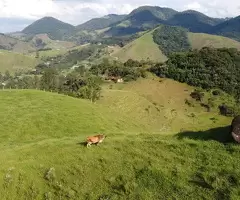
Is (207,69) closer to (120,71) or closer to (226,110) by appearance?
(120,71)

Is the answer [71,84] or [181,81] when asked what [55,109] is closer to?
[71,84]

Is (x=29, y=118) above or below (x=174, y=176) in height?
below

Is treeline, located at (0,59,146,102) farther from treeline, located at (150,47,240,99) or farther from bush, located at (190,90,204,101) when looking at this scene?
bush, located at (190,90,204,101)

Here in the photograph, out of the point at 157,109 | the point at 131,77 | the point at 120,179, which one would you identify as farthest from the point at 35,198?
the point at 131,77

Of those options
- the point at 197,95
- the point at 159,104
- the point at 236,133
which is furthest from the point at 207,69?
the point at 236,133

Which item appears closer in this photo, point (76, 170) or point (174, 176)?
point (174, 176)

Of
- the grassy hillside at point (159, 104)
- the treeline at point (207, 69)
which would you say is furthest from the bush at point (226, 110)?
the treeline at point (207, 69)
